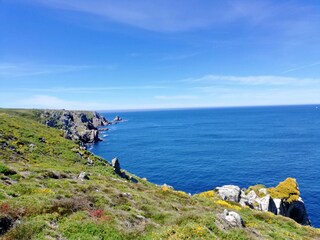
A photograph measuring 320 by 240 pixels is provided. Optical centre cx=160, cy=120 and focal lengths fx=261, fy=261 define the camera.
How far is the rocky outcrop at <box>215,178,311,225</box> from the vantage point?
44.6 meters

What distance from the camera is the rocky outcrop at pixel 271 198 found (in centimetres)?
4459

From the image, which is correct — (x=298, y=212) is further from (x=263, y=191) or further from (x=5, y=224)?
(x=5, y=224)

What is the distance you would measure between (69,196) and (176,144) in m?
129

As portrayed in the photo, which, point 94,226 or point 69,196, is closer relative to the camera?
point 94,226

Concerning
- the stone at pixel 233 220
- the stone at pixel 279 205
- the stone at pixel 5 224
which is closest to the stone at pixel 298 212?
the stone at pixel 279 205

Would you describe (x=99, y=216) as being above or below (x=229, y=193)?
above

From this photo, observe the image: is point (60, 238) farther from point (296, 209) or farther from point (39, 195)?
point (296, 209)

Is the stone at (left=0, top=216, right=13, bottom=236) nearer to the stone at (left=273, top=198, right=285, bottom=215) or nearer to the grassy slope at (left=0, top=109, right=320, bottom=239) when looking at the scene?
the grassy slope at (left=0, top=109, right=320, bottom=239)

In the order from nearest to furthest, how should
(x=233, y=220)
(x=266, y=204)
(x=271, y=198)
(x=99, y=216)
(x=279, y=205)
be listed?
(x=99, y=216) → (x=233, y=220) → (x=266, y=204) → (x=271, y=198) → (x=279, y=205)

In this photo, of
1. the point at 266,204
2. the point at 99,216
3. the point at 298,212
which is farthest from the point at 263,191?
the point at 99,216

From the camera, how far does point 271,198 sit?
156 feet

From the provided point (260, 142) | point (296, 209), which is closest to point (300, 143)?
point (260, 142)

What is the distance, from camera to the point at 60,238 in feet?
48.5

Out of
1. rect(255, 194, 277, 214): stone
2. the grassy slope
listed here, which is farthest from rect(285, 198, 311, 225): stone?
the grassy slope
